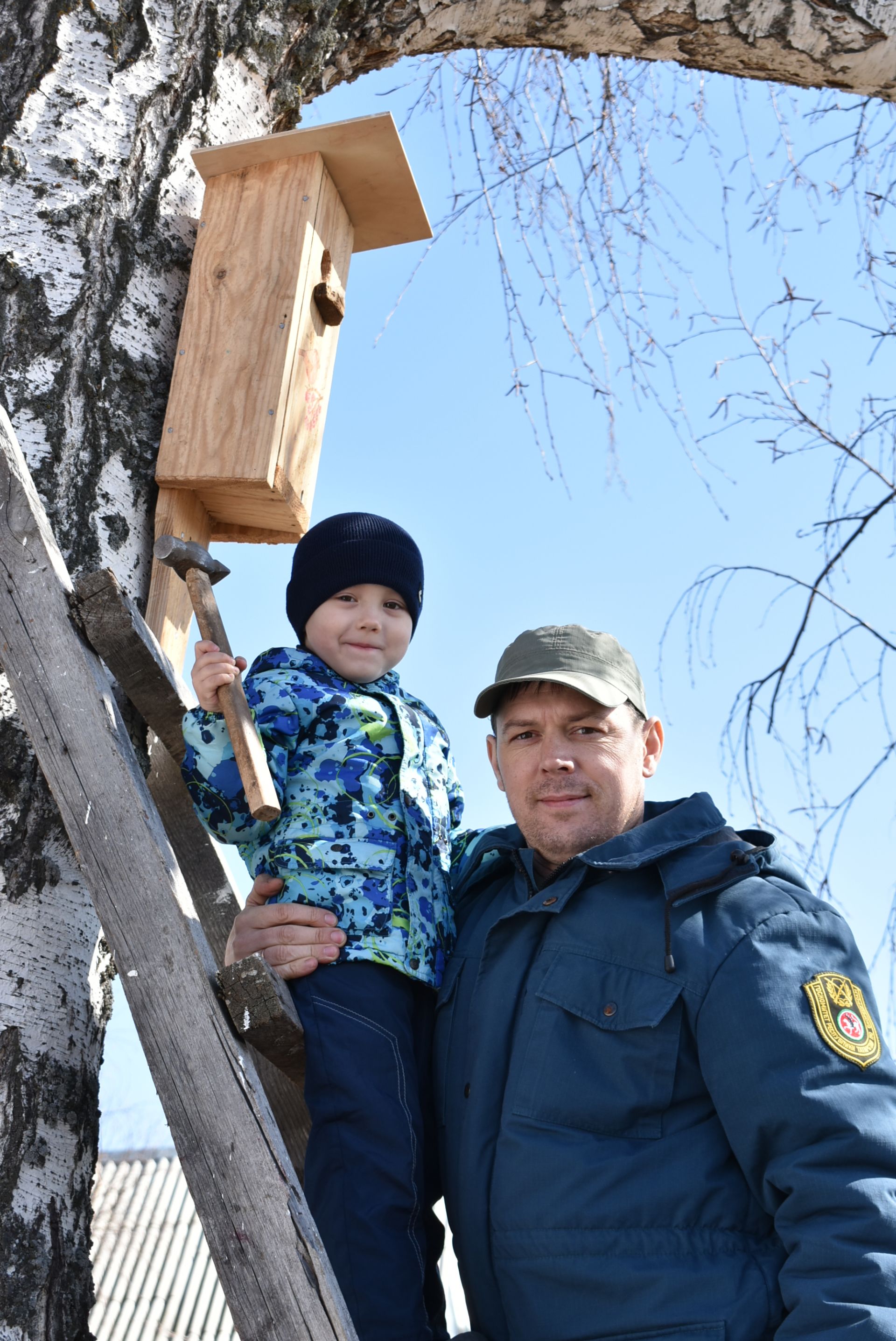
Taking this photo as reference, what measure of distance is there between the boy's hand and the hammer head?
6.1 inches

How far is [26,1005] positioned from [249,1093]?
464 mm

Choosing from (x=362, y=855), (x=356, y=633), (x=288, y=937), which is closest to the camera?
(x=288, y=937)

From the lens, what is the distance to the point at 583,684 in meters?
2.07

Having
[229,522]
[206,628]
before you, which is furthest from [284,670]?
[229,522]

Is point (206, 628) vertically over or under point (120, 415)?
under

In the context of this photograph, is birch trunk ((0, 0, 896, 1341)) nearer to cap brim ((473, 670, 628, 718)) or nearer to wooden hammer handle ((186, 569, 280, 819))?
wooden hammer handle ((186, 569, 280, 819))

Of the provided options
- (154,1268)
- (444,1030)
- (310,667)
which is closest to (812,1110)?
(444,1030)

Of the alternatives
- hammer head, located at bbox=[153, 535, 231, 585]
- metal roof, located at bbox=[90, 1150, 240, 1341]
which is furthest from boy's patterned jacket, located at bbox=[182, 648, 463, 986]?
metal roof, located at bbox=[90, 1150, 240, 1341]

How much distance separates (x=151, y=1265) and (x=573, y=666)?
1303cm

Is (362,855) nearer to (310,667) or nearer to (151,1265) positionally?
(310,667)

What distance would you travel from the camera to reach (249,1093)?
4.82 ft

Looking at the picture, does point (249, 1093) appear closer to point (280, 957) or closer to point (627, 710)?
point (280, 957)

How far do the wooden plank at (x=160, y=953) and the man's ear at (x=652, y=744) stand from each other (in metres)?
0.99

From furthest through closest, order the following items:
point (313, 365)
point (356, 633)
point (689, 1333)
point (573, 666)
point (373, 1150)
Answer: point (313, 365)
point (356, 633)
point (573, 666)
point (373, 1150)
point (689, 1333)
